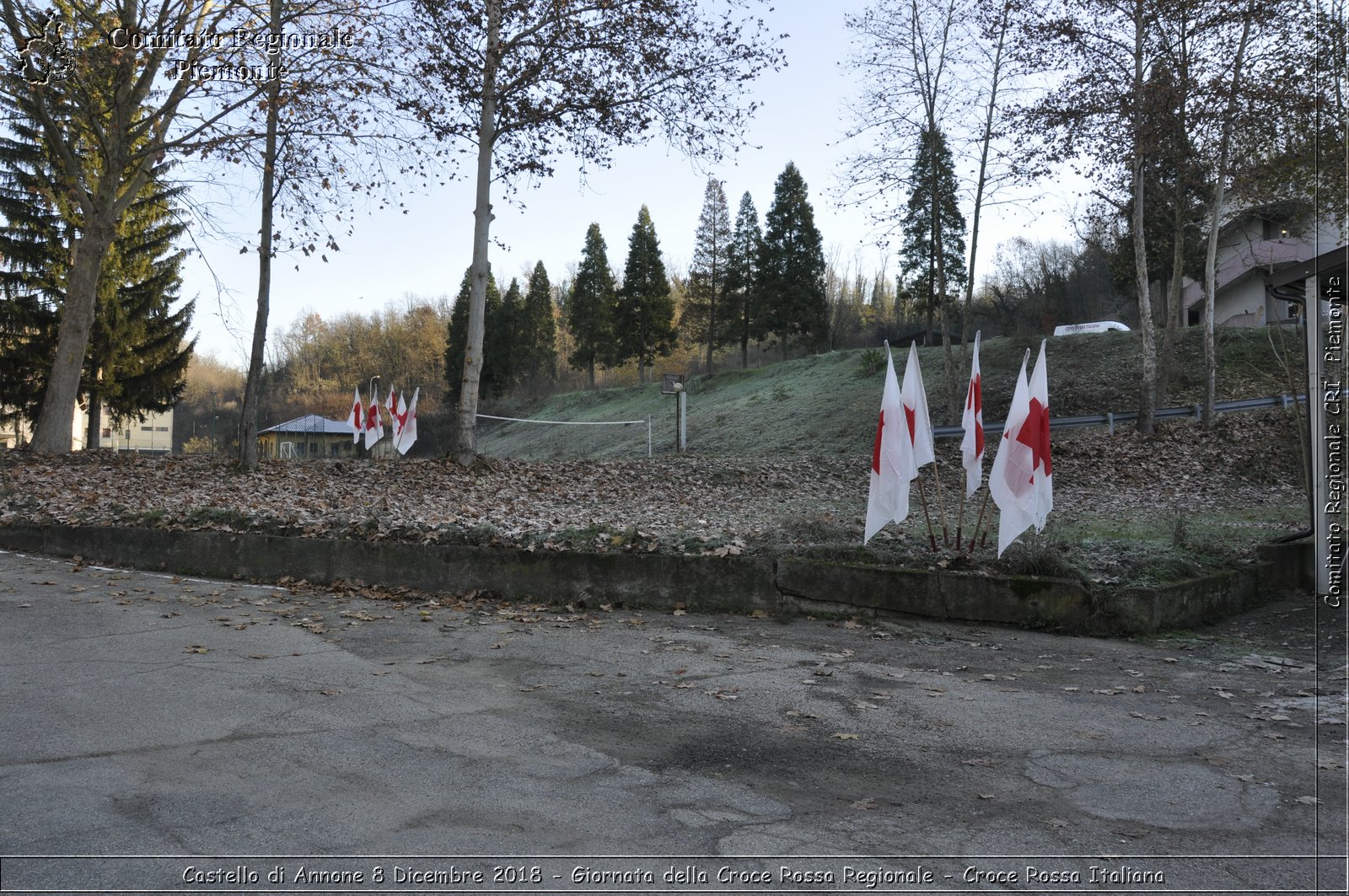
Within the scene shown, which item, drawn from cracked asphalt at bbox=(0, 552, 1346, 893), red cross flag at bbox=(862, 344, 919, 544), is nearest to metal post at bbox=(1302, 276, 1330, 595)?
cracked asphalt at bbox=(0, 552, 1346, 893)

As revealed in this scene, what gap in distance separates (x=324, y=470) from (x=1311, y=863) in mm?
17907

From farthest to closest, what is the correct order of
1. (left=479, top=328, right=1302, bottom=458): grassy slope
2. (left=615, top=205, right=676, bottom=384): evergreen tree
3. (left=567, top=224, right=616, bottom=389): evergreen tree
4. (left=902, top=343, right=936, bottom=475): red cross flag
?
1. (left=567, top=224, right=616, bottom=389): evergreen tree
2. (left=615, top=205, right=676, bottom=384): evergreen tree
3. (left=479, top=328, right=1302, bottom=458): grassy slope
4. (left=902, top=343, right=936, bottom=475): red cross flag

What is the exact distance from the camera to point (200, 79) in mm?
20000

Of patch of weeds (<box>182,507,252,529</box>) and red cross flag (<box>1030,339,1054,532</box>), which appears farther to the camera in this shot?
patch of weeds (<box>182,507,252,529</box>)

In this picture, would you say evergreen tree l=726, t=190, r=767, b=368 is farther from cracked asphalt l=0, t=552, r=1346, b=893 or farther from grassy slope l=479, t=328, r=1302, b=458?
cracked asphalt l=0, t=552, r=1346, b=893

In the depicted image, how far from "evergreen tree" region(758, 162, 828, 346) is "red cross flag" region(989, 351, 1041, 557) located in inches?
1906

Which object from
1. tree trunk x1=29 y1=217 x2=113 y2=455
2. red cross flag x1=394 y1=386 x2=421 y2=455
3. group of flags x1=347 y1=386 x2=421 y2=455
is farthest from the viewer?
group of flags x1=347 y1=386 x2=421 y2=455

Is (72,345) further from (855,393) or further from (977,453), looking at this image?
(855,393)

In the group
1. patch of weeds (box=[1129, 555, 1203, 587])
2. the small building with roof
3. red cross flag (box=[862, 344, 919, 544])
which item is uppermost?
the small building with roof

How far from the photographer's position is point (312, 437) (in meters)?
59.0

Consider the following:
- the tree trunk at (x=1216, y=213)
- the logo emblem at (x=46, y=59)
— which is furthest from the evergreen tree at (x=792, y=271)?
the logo emblem at (x=46, y=59)

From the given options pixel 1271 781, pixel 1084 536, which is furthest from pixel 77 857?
pixel 1084 536

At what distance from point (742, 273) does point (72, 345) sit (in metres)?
44.0

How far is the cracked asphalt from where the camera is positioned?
11.4ft
